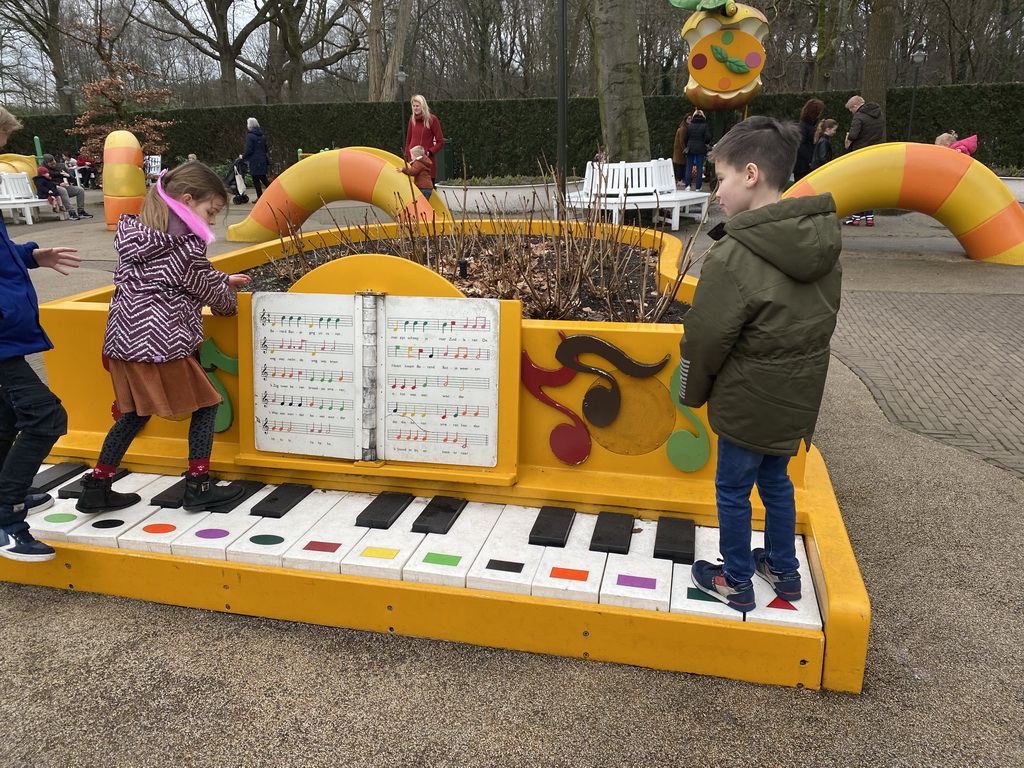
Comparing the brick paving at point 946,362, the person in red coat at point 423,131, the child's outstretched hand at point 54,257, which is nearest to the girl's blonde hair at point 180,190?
the child's outstretched hand at point 54,257

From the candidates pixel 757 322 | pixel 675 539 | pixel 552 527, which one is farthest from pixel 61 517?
pixel 757 322

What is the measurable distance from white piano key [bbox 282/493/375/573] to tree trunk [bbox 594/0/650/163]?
9.50 m

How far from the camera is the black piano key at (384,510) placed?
10.3 ft

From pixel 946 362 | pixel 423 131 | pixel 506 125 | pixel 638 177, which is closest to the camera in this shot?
pixel 946 362

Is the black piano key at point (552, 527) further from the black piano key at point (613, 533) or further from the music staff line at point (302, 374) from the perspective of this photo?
the music staff line at point (302, 374)

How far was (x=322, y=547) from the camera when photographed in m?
2.97

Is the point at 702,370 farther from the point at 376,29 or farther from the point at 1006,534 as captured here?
the point at 376,29

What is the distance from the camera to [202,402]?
3303 millimetres

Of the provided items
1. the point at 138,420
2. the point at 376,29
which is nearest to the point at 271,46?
the point at 376,29

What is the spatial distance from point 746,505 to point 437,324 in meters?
1.46

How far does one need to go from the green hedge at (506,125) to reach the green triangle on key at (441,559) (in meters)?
14.0

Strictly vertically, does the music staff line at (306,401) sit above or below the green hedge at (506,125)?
below

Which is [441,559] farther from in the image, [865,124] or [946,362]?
[865,124]

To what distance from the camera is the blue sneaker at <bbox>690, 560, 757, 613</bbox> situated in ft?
8.40
